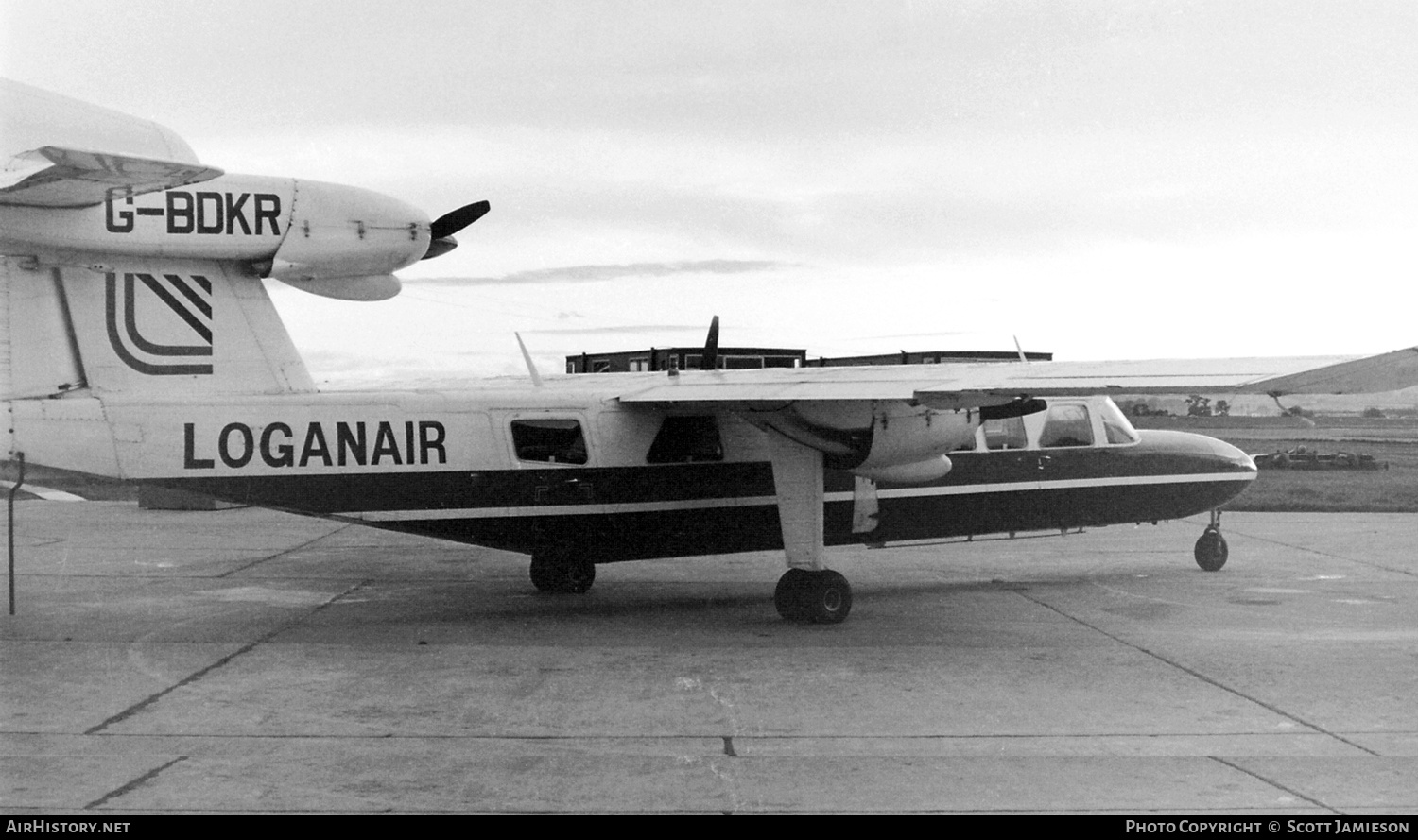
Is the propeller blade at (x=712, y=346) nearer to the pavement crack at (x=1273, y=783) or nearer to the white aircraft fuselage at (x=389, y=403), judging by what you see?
the white aircraft fuselage at (x=389, y=403)

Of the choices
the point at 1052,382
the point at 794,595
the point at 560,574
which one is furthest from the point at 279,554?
the point at 1052,382

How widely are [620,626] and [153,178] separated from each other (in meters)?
6.10

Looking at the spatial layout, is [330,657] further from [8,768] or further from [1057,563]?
[1057,563]

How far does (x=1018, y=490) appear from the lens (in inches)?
585

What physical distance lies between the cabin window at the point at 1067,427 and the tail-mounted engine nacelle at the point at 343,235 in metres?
8.02

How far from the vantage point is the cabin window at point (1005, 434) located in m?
14.7

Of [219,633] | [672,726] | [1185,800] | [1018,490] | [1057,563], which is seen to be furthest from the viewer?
[1057,563]

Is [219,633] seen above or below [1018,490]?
below

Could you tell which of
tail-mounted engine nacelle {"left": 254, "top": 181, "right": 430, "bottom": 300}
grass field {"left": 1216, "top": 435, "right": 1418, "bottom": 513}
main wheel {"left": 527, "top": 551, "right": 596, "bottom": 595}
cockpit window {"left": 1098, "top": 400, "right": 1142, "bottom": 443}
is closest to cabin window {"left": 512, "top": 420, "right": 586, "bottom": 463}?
main wheel {"left": 527, "top": 551, "right": 596, "bottom": 595}

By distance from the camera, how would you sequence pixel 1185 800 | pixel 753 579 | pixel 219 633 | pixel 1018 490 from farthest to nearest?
pixel 753 579, pixel 1018 490, pixel 219 633, pixel 1185 800

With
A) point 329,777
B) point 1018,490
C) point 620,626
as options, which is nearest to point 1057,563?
point 1018,490

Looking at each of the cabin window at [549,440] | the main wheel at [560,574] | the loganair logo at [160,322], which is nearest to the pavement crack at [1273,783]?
the cabin window at [549,440]

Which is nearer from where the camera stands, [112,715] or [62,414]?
[112,715]

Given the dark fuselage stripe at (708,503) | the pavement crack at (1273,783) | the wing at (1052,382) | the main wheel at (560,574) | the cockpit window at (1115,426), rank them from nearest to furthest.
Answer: the pavement crack at (1273,783)
the wing at (1052,382)
the dark fuselage stripe at (708,503)
the main wheel at (560,574)
the cockpit window at (1115,426)
